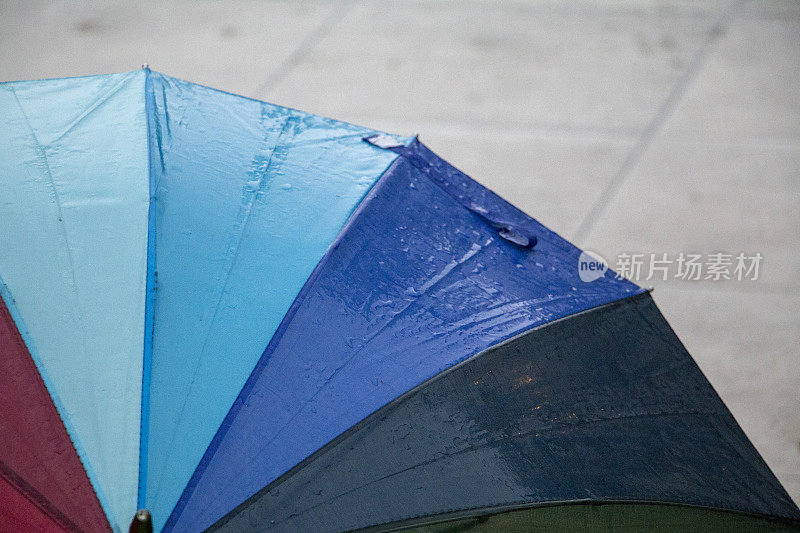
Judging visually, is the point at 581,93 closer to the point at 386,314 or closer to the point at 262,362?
the point at 386,314

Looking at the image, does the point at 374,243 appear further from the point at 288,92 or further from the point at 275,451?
the point at 288,92

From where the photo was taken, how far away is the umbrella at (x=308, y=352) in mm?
1634

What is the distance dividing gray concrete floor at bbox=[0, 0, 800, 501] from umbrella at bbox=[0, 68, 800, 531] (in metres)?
1.79

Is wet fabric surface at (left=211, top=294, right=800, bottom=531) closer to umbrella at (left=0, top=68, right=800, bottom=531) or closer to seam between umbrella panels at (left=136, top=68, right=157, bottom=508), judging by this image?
umbrella at (left=0, top=68, right=800, bottom=531)

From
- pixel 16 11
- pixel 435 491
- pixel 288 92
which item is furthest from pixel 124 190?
pixel 16 11

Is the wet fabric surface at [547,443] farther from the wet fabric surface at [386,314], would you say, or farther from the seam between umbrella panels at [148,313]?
the seam between umbrella panels at [148,313]

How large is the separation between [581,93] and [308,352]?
11.9 ft

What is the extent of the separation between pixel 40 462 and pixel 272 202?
968mm

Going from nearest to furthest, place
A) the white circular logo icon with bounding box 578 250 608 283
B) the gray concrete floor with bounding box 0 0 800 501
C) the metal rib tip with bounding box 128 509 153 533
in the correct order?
the metal rib tip with bounding box 128 509 153 533 < the white circular logo icon with bounding box 578 250 608 283 < the gray concrete floor with bounding box 0 0 800 501

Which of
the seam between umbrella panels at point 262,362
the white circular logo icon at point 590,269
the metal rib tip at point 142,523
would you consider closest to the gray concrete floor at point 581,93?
the white circular logo icon at point 590,269

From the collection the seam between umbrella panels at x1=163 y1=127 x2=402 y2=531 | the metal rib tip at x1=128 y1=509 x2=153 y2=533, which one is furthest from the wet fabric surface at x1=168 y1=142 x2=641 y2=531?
the metal rib tip at x1=128 y1=509 x2=153 y2=533

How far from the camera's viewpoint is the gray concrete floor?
13.5ft

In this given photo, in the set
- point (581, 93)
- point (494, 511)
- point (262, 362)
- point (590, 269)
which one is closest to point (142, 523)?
point (262, 362)

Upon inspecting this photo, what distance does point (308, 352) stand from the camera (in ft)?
6.18
